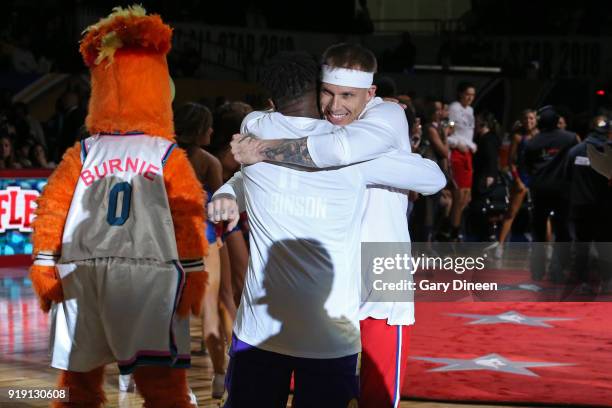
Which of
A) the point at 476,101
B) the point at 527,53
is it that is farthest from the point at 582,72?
the point at 476,101

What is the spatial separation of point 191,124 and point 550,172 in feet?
17.2

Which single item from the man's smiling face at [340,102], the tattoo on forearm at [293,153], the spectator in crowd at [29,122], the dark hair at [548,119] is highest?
the man's smiling face at [340,102]

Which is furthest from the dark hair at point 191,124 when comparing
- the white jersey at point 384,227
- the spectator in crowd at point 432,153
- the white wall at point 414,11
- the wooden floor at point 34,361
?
the white wall at point 414,11

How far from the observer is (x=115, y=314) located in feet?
14.0

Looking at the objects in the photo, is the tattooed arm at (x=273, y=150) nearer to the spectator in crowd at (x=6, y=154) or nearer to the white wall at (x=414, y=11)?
the spectator in crowd at (x=6, y=154)

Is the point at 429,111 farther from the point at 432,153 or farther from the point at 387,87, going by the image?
the point at 387,87

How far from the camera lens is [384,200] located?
12.5 feet

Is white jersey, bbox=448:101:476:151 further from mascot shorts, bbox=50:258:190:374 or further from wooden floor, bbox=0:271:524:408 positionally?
mascot shorts, bbox=50:258:190:374

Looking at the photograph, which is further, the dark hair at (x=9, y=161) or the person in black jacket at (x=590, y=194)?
the dark hair at (x=9, y=161)

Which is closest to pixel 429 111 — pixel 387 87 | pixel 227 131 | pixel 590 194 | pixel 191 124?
pixel 590 194

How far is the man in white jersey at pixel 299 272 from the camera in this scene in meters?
3.17

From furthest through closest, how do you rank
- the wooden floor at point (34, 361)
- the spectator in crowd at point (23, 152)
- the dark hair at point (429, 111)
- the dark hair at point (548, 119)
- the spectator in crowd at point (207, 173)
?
the spectator in crowd at point (23, 152) < the dark hair at point (429, 111) < the dark hair at point (548, 119) < the spectator in crowd at point (207, 173) < the wooden floor at point (34, 361)

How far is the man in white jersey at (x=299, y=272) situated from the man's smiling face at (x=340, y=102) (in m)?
0.10

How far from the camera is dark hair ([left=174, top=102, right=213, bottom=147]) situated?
5.94 metres
